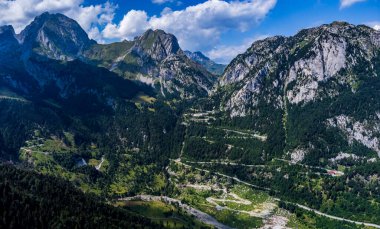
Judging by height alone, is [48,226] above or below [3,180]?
below

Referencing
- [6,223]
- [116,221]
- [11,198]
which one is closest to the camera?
[6,223]

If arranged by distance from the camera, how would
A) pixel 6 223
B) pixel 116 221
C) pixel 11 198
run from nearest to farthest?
pixel 6 223 < pixel 11 198 < pixel 116 221

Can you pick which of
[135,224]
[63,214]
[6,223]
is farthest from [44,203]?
[135,224]

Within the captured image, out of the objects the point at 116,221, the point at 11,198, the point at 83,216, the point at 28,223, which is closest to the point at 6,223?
the point at 28,223

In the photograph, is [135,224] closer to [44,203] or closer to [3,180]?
[44,203]

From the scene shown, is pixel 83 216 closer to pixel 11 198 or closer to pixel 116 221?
pixel 116 221

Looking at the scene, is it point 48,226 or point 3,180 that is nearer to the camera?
point 48,226

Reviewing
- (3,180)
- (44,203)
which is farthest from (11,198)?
(3,180)

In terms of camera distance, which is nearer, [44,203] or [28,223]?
[28,223]
